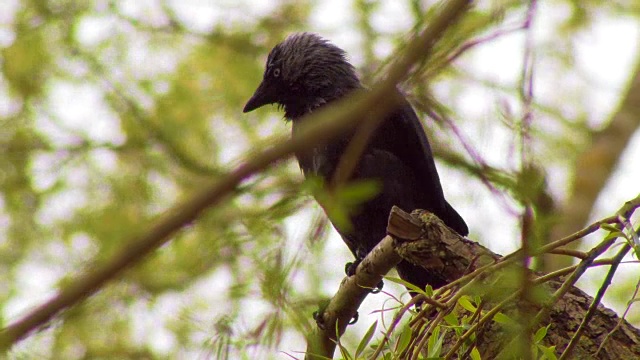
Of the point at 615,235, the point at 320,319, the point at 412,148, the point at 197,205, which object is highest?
the point at 412,148

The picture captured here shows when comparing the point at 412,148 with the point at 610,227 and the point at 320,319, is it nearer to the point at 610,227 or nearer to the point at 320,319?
the point at 320,319

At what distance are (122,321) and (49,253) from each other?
1.29 m

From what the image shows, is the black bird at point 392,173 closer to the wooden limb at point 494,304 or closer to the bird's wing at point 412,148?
the bird's wing at point 412,148

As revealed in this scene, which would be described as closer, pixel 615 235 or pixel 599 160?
pixel 615 235

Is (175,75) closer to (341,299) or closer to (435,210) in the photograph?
(435,210)

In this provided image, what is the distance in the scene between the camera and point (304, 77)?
18.9 feet

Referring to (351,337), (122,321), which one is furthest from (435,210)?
(122,321)

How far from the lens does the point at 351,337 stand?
802 centimetres

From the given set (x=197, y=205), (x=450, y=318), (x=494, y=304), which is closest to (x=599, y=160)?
(x=494, y=304)

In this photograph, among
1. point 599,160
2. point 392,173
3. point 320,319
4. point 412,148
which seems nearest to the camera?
point 320,319

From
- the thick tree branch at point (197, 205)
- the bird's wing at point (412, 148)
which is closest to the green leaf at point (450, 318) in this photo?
the thick tree branch at point (197, 205)

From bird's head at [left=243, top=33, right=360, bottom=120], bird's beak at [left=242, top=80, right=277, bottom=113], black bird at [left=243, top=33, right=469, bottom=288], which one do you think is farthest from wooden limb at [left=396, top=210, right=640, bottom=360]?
bird's beak at [left=242, top=80, right=277, bottom=113]

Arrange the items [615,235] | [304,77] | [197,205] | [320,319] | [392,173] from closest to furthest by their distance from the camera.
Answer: [197,205] → [615,235] → [320,319] → [392,173] → [304,77]

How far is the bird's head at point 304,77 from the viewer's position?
18.4 ft
